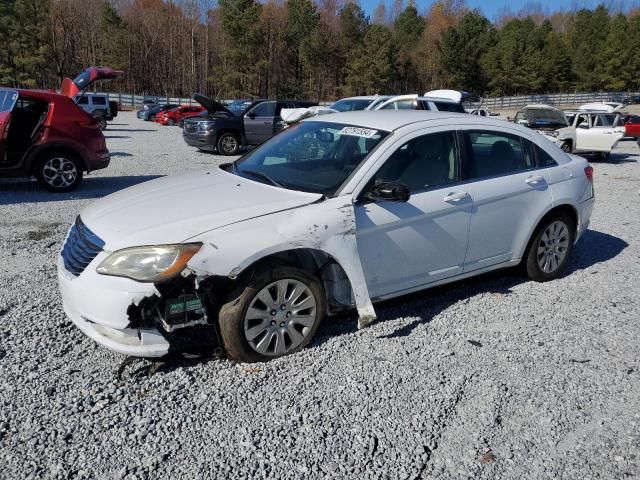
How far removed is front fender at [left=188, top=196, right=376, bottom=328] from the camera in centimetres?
331

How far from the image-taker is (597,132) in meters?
16.6

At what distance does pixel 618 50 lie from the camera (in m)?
74.1

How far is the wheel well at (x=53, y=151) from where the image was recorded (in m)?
8.72

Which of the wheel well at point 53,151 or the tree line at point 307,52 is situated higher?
the tree line at point 307,52

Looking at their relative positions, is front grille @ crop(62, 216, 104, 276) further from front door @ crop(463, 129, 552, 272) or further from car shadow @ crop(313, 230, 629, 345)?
front door @ crop(463, 129, 552, 272)

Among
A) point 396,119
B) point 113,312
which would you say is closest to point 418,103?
point 396,119

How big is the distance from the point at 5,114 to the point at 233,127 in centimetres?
829

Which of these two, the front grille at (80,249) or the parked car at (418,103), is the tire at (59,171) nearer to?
the front grille at (80,249)

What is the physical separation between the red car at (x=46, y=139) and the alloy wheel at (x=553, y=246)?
721 cm

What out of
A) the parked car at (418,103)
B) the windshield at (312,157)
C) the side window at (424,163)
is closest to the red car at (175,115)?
the parked car at (418,103)

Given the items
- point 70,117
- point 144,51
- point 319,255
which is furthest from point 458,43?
point 319,255

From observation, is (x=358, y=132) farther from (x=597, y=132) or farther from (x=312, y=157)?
(x=597, y=132)

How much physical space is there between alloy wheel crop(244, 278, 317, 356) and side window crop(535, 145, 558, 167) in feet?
8.90

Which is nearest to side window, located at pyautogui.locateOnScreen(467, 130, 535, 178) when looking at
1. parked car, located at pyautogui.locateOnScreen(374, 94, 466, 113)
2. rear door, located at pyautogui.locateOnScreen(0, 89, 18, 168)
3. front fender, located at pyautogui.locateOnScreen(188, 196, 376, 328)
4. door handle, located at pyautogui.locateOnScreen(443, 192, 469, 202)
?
door handle, located at pyautogui.locateOnScreen(443, 192, 469, 202)
